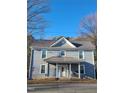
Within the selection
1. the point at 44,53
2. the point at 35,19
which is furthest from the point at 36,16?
the point at 44,53

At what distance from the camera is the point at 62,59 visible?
77.6 inches

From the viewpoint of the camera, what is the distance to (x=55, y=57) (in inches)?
78.1

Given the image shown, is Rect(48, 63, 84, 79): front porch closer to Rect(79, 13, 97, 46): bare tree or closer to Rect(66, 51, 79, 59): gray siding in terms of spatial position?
Rect(66, 51, 79, 59): gray siding

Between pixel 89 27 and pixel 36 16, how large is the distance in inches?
17.2

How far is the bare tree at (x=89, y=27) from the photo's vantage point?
1969mm

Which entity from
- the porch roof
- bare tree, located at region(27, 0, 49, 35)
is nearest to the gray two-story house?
the porch roof

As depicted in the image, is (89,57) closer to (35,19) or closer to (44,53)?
(44,53)

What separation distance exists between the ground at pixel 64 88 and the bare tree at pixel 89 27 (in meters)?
0.36
